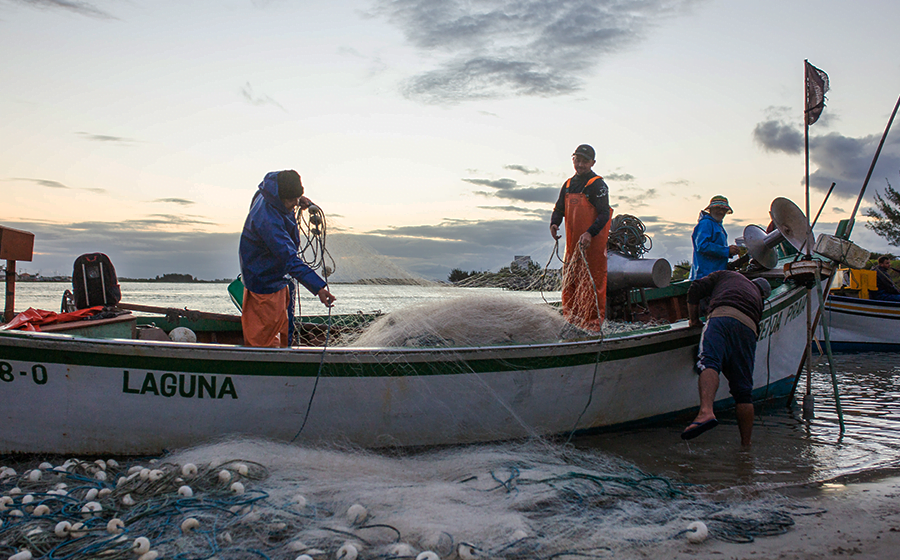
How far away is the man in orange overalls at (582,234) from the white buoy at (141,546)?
13.2 feet

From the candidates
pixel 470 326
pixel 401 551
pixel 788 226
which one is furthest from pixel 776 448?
pixel 401 551

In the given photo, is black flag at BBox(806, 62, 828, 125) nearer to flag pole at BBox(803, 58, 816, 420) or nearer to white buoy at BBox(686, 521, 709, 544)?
flag pole at BBox(803, 58, 816, 420)

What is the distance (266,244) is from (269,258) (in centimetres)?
13

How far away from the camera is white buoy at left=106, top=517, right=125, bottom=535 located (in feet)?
9.34

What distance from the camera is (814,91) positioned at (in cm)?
611

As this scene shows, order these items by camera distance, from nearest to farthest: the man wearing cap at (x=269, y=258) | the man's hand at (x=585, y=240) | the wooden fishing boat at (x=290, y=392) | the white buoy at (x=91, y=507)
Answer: the white buoy at (x=91, y=507) → the wooden fishing boat at (x=290, y=392) → the man wearing cap at (x=269, y=258) → the man's hand at (x=585, y=240)

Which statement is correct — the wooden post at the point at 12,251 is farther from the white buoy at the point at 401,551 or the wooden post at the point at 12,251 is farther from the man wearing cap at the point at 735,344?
the man wearing cap at the point at 735,344

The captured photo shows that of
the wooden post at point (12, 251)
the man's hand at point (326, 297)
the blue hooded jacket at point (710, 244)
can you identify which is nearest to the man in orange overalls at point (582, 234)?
the blue hooded jacket at point (710, 244)

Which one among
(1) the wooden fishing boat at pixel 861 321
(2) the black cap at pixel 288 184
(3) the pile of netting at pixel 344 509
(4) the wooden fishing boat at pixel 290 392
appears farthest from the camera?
(1) the wooden fishing boat at pixel 861 321

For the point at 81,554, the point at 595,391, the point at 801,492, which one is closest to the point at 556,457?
the point at 595,391

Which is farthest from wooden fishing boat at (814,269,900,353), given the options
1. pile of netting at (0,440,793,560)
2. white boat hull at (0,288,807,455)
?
pile of netting at (0,440,793,560)

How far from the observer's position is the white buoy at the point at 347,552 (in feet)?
8.46

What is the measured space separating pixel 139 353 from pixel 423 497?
2193 millimetres

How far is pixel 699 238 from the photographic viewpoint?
21.5 ft
